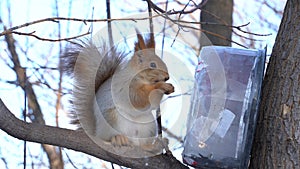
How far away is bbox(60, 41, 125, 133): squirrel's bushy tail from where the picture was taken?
157 centimetres

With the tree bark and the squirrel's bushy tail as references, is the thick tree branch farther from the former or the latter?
the tree bark

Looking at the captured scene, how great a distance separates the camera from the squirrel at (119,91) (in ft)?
5.09

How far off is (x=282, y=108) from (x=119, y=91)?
0.49 m

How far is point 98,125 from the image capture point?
1.59 m

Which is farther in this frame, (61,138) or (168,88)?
(168,88)

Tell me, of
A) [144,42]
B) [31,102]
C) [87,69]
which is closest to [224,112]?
[144,42]

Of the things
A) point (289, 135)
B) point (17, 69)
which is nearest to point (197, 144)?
point (289, 135)

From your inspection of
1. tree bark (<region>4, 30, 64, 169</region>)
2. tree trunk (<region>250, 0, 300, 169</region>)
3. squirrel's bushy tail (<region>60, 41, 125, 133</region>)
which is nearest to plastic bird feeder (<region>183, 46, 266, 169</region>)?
tree trunk (<region>250, 0, 300, 169</region>)

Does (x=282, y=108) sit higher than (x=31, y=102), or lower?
higher

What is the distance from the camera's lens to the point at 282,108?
137 centimetres

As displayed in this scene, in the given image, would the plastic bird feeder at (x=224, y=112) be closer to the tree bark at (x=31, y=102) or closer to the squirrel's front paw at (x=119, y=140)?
the squirrel's front paw at (x=119, y=140)

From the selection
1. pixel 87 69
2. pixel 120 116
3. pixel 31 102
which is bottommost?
pixel 31 102

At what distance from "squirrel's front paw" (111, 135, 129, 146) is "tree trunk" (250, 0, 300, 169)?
358 mm

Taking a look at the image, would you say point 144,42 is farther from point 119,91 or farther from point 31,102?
point 31,102
